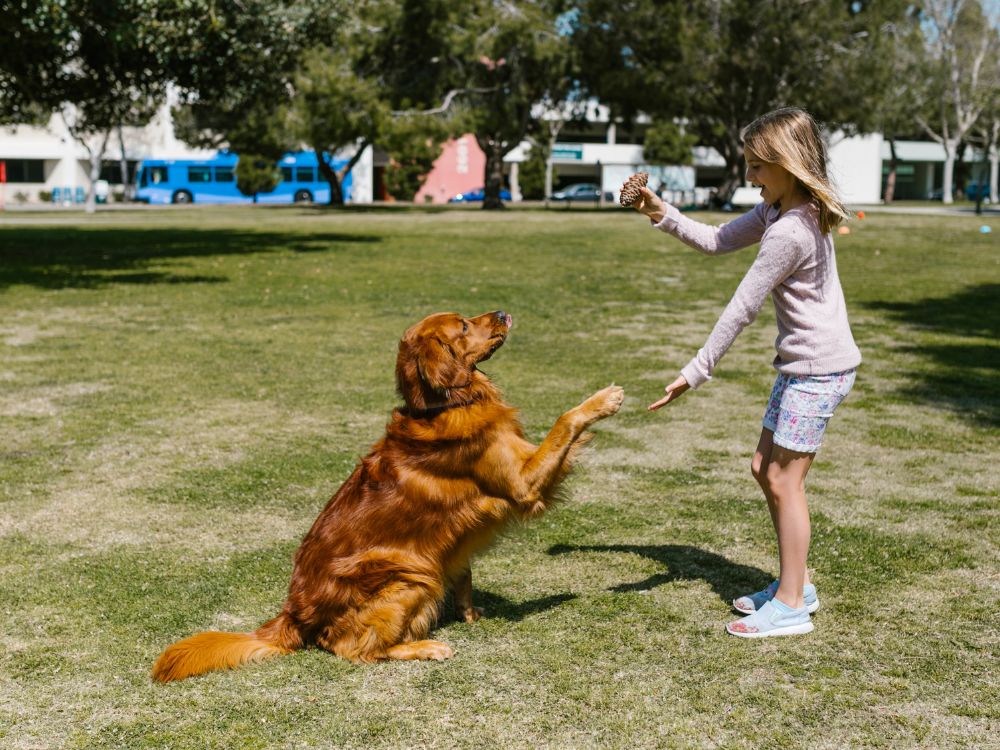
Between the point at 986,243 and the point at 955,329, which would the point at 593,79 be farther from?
the point at 955,329

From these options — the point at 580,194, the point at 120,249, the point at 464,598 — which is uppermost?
the point at 580,194

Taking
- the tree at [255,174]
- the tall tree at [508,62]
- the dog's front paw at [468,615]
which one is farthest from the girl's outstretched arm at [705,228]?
the tree at [255,174]

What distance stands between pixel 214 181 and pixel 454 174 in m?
20.9

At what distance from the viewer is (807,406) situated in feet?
13.4

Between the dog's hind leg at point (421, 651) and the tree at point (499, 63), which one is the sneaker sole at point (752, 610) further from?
the tree at point (499, 63)

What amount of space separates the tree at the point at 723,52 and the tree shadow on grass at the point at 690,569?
41523 millimetres

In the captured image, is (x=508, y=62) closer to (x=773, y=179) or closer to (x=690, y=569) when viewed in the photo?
(x=690, y=569)

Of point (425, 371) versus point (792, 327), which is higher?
point (792, 327)

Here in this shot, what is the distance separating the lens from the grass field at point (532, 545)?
360 centimetres

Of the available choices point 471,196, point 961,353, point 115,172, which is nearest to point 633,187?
point 961,353

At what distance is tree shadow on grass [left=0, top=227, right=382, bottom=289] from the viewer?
17.6 meters

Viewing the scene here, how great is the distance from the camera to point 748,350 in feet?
37.1

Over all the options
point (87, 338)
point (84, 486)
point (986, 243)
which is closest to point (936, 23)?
point (986, 243)

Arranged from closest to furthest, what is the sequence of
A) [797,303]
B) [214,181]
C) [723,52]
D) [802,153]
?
1. [802,153]
2. [797,303]
3. [723,52]
4. [214,181]
